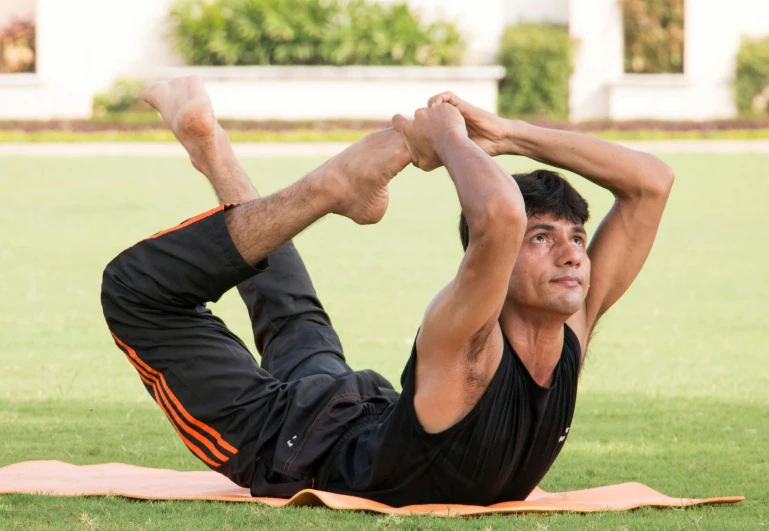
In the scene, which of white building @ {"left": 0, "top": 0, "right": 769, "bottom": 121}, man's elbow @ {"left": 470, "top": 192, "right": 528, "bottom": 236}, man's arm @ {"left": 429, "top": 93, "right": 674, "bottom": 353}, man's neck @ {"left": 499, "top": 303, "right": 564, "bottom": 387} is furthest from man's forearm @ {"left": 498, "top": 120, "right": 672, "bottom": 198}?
white building @ {"left": 0, "top": 0, "right": 769, "bottom": 121}

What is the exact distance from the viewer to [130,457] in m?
4.60

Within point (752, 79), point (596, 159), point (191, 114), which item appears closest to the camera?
point (596, 159)

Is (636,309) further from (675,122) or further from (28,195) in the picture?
(675,122)

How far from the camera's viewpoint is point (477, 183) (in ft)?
10.1

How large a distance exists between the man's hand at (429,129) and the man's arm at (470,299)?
5 cm

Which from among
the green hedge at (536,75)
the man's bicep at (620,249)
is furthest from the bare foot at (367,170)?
the green hedge at (536,75)

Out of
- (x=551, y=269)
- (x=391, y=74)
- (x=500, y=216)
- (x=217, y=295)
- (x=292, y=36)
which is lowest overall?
(x=391, y=74)

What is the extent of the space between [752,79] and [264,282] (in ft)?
84.4

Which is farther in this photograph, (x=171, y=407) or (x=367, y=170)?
(x=171, y=407)

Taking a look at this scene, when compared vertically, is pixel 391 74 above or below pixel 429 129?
below

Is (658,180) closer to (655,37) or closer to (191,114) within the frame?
(191,114)

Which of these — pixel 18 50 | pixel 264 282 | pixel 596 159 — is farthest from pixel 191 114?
pixel 18 50

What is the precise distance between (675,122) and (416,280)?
15830mm

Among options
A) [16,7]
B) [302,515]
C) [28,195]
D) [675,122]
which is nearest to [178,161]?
[28,195]
